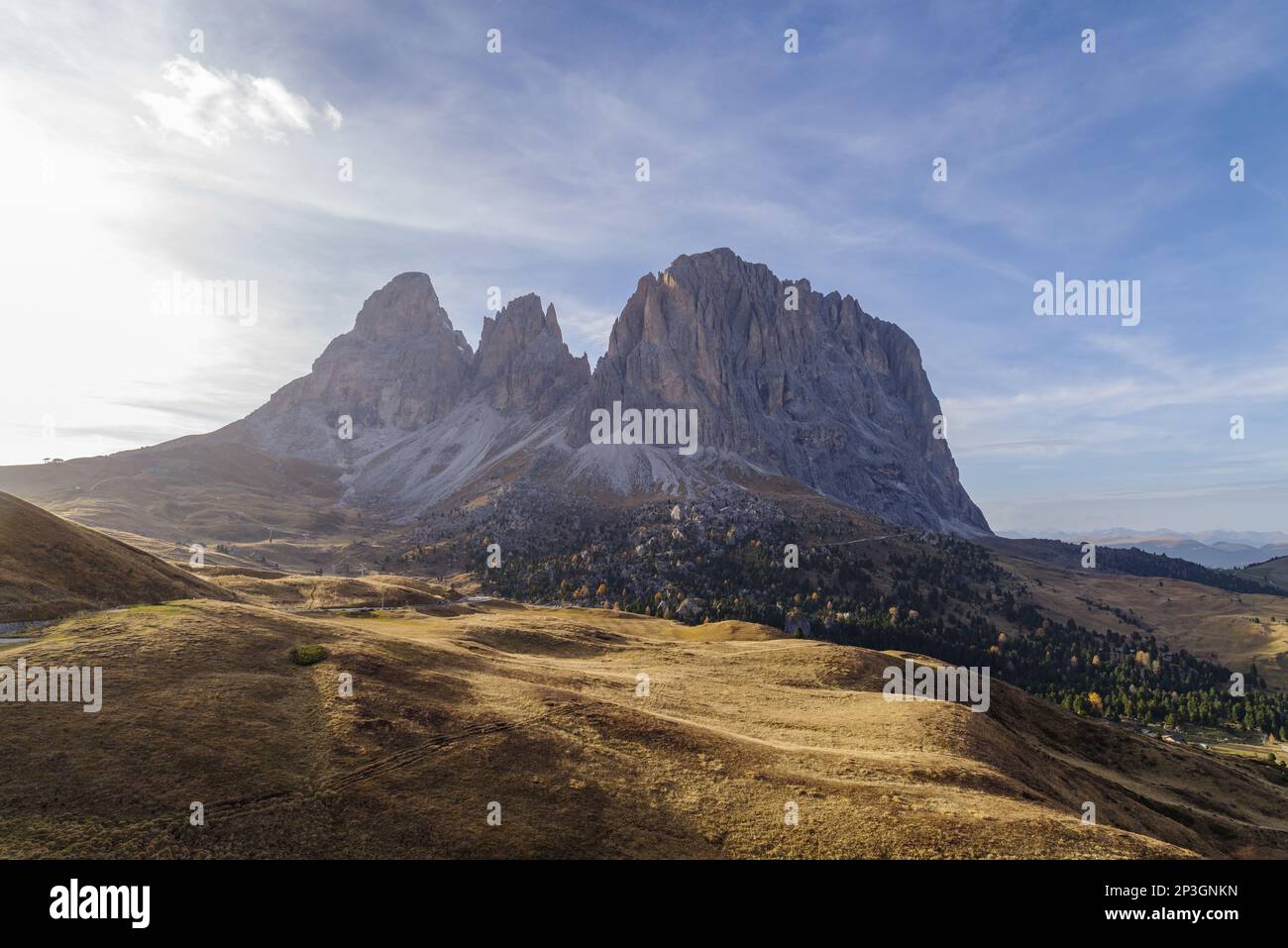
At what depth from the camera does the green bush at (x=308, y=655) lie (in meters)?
39.8

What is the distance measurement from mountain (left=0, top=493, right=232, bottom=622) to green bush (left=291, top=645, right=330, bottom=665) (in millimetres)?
16596

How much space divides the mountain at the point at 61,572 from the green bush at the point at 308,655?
1660 centimetres

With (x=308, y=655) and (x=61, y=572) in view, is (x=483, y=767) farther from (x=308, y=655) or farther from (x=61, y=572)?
(x=61, y=572)

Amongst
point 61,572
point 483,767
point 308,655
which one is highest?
point 61,572

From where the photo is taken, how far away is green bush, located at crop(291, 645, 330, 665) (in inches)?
1569

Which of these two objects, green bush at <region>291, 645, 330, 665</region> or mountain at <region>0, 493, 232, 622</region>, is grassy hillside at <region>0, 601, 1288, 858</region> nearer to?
green bush at <region>291, 645, 330, 665</region>

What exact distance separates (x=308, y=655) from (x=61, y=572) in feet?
80.7

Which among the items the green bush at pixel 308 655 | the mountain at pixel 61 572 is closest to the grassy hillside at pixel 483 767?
the green bush at pixel 308 655

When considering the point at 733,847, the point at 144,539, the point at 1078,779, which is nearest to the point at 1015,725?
the point at 1078,779

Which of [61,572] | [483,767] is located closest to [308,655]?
[483,767]

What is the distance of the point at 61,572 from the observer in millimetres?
48219

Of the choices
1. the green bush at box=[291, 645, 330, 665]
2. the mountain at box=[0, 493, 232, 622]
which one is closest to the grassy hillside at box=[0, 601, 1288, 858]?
the green bush at box=[291, 645, 330, 665]

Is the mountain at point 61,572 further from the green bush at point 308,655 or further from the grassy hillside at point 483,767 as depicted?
the green bush at point 308,655
